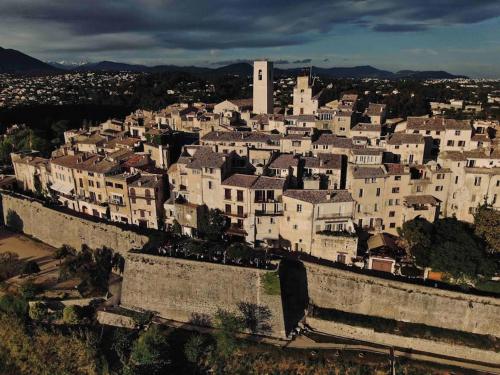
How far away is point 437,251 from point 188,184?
23993mm

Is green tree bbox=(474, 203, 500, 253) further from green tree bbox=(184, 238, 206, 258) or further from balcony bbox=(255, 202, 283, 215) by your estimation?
green tree bbox=(184, 238, 206, 258)

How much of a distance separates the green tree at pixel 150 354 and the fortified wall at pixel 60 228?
10.8 metres

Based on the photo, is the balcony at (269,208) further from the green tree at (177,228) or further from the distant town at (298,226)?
the green tree at (177,228)

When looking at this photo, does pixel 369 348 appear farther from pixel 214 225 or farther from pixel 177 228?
pixel 177 228

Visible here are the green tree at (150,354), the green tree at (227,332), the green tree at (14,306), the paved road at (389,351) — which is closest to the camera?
the paved road at (389,351)

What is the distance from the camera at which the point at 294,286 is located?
112ft

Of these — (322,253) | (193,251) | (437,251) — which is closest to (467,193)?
(437,251)

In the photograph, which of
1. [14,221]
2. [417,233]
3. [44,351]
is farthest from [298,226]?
[14,221]

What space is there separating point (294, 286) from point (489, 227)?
57.9 ft

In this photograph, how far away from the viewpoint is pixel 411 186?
38594 millimetres

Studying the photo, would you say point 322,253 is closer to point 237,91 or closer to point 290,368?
point 290,368

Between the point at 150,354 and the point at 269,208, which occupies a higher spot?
the point at 269,208

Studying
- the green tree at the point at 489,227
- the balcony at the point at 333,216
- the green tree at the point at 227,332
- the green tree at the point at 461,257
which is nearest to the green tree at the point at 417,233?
the green tree at the point at 461,257

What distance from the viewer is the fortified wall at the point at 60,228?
132 ft
